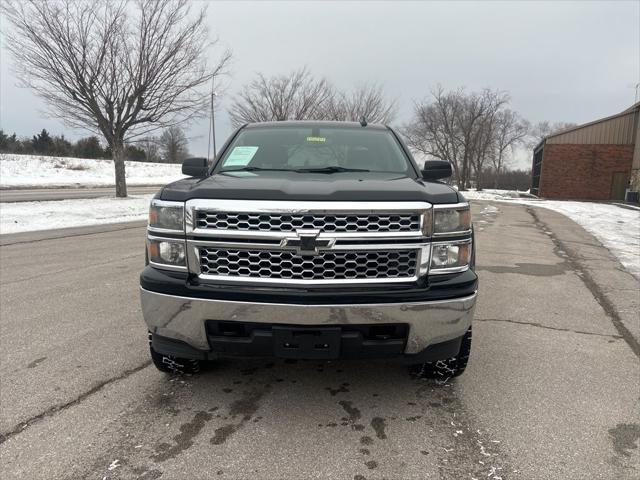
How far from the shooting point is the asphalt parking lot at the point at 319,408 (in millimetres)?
2219

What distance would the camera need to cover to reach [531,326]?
428 centimetres

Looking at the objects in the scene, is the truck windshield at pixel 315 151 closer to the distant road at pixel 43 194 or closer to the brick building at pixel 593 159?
the distant road at pixel 43 194

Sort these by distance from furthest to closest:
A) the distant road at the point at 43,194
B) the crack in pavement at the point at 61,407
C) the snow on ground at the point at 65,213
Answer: the distant road at the point at 43,194, the snow on ground at the point at 65,213, the crack in pavement at the point at 61,407

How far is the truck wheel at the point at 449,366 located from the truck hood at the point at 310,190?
0.97 meters

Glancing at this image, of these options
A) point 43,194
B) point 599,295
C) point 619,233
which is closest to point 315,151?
point 599,295

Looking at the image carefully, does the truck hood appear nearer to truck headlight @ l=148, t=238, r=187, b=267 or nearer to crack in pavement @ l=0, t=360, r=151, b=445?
truck headlight @ l=148, t=238, r=187, b=267

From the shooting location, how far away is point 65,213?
535 inches

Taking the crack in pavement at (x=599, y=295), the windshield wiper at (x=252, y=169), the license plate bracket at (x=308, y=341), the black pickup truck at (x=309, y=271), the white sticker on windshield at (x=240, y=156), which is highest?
the white sticker on windshield at (x=240, y=156)

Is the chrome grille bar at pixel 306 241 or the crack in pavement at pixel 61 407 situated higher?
the chrome grille bar at pixel 306 241

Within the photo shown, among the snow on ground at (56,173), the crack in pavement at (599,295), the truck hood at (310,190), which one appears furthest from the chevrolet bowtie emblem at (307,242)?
the snow on ground at (56,173)

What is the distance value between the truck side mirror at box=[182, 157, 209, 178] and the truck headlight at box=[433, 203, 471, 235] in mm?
1862

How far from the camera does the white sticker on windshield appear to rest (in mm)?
3519

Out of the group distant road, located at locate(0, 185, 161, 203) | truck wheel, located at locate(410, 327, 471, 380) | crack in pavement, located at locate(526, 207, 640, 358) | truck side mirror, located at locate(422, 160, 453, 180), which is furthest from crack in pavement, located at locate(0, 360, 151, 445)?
distant road, located at locate(0, 185, 161, 203)

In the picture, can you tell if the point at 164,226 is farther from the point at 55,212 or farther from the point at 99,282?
the point at 55,212
